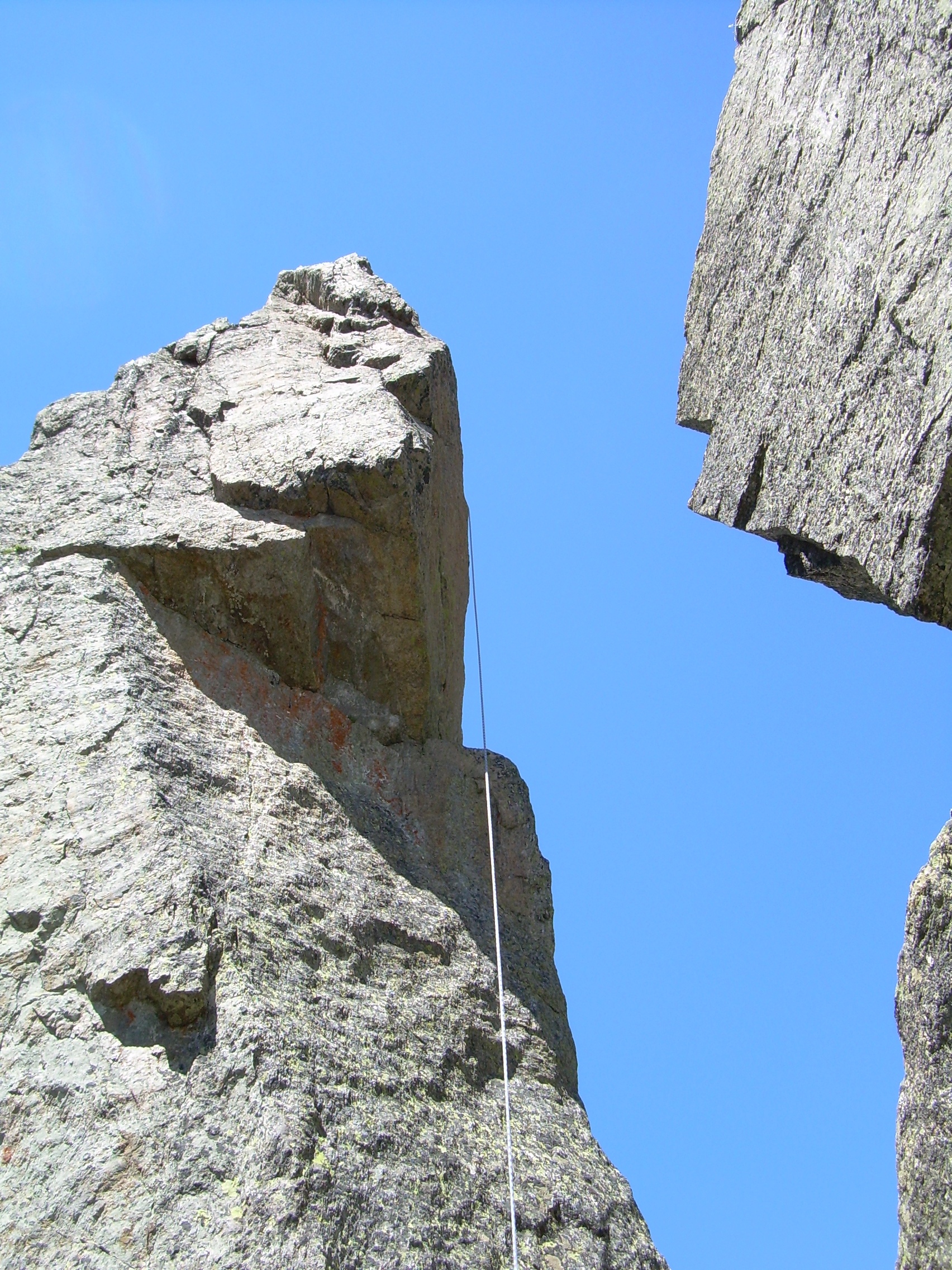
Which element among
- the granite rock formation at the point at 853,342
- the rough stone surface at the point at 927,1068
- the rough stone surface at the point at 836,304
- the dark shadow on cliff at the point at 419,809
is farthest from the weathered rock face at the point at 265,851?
the rough stone surface at the point at 836,304

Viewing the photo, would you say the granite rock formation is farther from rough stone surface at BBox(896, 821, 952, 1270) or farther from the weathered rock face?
the weathered rock face

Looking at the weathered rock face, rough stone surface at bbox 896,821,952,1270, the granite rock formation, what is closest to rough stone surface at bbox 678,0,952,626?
the granite rock formation

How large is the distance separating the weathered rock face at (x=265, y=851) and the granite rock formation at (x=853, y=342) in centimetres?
160

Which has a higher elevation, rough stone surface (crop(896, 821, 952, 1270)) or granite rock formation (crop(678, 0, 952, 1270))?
granite rock formation (crop(678, 0, 952, 1270))

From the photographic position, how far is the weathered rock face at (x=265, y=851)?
4.39 meters

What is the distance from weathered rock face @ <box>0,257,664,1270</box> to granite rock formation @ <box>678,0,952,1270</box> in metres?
1.60

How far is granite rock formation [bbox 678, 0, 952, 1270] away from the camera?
212 inches

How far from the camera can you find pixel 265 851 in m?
5.81

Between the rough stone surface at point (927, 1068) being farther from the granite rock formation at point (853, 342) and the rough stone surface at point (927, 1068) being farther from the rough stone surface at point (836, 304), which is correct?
the rough stone surface at point (836, 304)

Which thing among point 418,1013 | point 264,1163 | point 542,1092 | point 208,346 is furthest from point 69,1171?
point 208,346

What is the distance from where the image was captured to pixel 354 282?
9633mm

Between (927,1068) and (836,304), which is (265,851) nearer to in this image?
(927,1068)

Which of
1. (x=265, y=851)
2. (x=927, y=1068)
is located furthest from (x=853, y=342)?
(x=265, y=851)

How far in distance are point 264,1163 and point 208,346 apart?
20.7 ft
